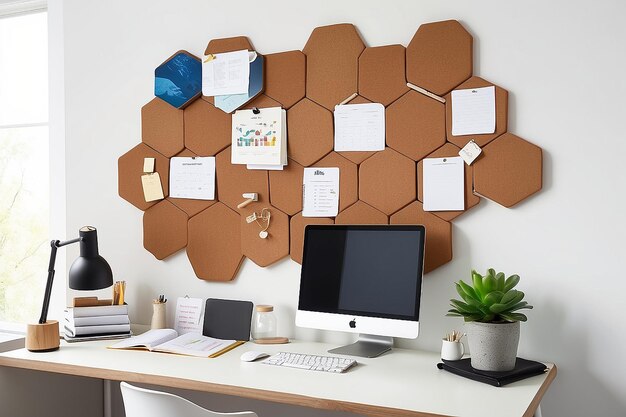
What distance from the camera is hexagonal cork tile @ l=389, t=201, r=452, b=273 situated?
2299 mm

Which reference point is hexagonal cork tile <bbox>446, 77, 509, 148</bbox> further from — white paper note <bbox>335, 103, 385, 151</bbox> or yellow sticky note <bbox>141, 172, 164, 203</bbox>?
yellow sticky note <bbox>141, 172, 164, 203</bbox>

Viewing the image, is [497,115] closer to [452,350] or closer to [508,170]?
[508,170]

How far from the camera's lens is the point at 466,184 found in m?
2.28

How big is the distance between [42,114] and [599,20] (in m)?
2.50

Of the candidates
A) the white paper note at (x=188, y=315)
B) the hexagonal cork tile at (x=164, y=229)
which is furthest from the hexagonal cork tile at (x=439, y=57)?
the white paper note at (x=188, y=315)

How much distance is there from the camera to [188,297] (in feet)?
8.96

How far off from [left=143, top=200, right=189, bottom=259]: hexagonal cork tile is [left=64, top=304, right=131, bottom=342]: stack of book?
0.96 feet

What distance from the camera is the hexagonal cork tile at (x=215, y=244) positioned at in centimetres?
266

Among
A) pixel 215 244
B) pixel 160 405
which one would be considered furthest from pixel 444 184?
pixel 160 405

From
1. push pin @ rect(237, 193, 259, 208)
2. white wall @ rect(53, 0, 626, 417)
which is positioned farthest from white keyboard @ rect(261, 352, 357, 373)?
push pin @ rect(237, 193, 259, 208)

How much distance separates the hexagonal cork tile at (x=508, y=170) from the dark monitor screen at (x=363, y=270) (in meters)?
0.28

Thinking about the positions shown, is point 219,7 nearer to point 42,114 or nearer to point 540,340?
point 42,114

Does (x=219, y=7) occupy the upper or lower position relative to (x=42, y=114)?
upper

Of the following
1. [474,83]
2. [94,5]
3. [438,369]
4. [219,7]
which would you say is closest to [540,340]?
[438,369]
